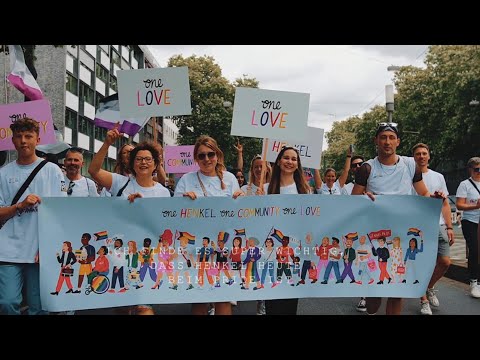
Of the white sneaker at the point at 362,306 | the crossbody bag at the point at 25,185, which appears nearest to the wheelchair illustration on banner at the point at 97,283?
the crossbody bag at the point at 25,185

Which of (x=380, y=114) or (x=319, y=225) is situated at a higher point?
(x=380, y=114)

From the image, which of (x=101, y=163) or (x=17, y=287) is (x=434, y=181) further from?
(x=17, y=287)

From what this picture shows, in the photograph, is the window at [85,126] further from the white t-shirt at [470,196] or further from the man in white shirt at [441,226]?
the man in white shirt at [441,226]

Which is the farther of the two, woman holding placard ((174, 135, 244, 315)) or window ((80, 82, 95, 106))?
window ((80, 82, 95, 106))

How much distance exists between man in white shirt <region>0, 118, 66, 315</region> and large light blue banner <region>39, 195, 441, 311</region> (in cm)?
9

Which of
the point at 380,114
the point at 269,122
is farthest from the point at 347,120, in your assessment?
the point at 269,122

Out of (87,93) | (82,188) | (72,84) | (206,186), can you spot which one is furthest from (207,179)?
(87,93)

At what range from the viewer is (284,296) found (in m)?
4.93

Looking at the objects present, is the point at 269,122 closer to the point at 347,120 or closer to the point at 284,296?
the point at 284,296

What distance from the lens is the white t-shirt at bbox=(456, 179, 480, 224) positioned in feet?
25.4

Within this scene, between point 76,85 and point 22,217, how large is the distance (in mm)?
33186

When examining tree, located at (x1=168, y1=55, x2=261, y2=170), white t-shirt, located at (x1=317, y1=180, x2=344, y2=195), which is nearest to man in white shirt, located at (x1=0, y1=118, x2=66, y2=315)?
white t-shirt, located at (x1=317, y1=180, x2=344, y2=195)

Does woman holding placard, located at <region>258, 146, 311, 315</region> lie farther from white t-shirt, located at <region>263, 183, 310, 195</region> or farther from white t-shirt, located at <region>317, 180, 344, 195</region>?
white t-shirt, located at <region>317, 180, 344, 195</region>
